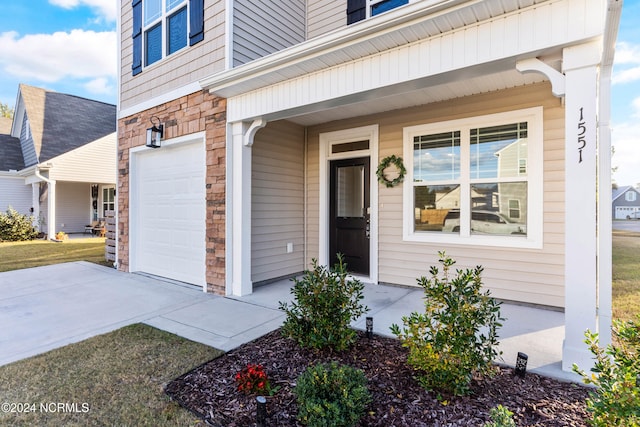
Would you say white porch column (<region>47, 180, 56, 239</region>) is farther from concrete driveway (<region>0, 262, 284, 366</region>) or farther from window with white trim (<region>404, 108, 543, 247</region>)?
window with white trim (<region>404, 108, 543, 247</region>)

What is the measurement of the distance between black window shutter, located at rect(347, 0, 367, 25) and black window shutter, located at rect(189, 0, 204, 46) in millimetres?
2244

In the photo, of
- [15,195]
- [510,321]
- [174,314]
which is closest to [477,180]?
[510,321]

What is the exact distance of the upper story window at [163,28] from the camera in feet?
16.7

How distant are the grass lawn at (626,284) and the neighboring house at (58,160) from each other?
15507 millimetres

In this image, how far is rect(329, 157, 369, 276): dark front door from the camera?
5.48m

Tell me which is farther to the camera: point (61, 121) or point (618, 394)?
point (61, 121)

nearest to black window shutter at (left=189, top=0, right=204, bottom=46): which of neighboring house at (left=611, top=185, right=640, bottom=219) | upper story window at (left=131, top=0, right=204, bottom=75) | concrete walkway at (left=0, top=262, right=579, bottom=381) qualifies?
upper story window at (left=131, top=0, right=204, bottom=75)

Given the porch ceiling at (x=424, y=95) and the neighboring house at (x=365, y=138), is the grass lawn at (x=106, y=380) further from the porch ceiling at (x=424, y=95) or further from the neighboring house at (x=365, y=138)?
the porch ceiling at (x=424, y=95)

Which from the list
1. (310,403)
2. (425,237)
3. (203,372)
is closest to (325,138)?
(425,237)

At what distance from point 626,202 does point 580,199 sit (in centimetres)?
4677

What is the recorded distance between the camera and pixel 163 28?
5.71 metres

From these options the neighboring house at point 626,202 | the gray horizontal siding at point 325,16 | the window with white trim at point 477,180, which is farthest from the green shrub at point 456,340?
the neighboring house at point 626,202

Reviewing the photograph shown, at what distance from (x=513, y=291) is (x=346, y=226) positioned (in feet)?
8.66

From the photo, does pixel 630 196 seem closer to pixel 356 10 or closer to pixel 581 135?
pixel 356 10
